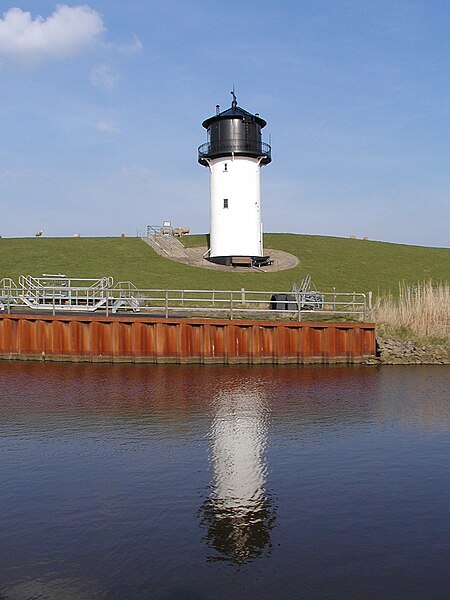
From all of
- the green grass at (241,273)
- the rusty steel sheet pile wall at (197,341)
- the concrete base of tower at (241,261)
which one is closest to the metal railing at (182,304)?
the rusty steel sheet pile wall at (197,341)

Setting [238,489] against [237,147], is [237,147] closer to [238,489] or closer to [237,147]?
[237,147]

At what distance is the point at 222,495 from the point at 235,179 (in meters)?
41.6

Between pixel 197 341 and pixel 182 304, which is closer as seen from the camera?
pixel 197 341

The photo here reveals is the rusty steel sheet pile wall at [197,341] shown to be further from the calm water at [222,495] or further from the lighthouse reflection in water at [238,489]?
the lighthouse reflection in water at [238,489]

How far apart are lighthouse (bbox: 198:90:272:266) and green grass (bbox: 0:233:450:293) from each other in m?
3.05

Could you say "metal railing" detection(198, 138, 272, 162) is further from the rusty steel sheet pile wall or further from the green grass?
the rusty steel sheet pile wall

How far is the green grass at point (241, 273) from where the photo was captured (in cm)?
4659

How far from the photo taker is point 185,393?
17.4 meters

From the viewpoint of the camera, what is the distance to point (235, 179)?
4919cm

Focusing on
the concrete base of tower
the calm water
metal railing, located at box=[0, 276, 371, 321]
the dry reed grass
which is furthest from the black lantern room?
the calm water

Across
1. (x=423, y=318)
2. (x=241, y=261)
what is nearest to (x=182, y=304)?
(x=423, y=318)

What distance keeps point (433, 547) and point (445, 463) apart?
11.8 ft

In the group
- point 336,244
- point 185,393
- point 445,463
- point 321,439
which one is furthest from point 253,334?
point 336,244

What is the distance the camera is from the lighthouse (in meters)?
48.7
